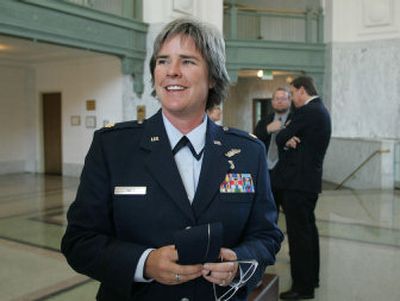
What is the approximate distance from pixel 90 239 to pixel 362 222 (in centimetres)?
602

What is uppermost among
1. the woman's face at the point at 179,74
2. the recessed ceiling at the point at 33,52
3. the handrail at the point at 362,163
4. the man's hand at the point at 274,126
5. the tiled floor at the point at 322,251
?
the recessed ceiling at the point at 33,52

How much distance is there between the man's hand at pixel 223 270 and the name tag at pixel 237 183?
225mm

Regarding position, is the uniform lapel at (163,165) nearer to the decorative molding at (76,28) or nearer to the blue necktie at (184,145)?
the blue necktie at (184,145)

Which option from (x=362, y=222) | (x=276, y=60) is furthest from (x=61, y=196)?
(x=276, y=60)

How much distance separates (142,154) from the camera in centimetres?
150

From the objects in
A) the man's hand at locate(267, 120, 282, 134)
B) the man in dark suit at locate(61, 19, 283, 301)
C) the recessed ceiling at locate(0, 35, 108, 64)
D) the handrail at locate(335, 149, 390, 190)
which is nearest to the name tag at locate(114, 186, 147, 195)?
the man in dark suit at locate(61, 19, 283, 301)

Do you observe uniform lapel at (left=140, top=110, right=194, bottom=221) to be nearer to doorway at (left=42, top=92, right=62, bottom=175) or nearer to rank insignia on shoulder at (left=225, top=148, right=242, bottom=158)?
rank insignia on shoulder at (left=225, top=148, right=242, bottom=158)

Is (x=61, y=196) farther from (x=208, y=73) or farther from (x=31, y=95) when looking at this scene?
(x=208, y=73)

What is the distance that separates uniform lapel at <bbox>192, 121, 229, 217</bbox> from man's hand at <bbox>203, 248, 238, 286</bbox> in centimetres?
17

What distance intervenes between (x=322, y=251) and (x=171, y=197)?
13.3ft

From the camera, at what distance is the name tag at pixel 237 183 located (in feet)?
5.00

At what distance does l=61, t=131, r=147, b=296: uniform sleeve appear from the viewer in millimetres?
1370

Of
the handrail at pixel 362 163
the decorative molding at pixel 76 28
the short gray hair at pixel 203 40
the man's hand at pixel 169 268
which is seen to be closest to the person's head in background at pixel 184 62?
the short gray hair at pixel 203 40

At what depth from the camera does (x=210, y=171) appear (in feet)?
4.98
